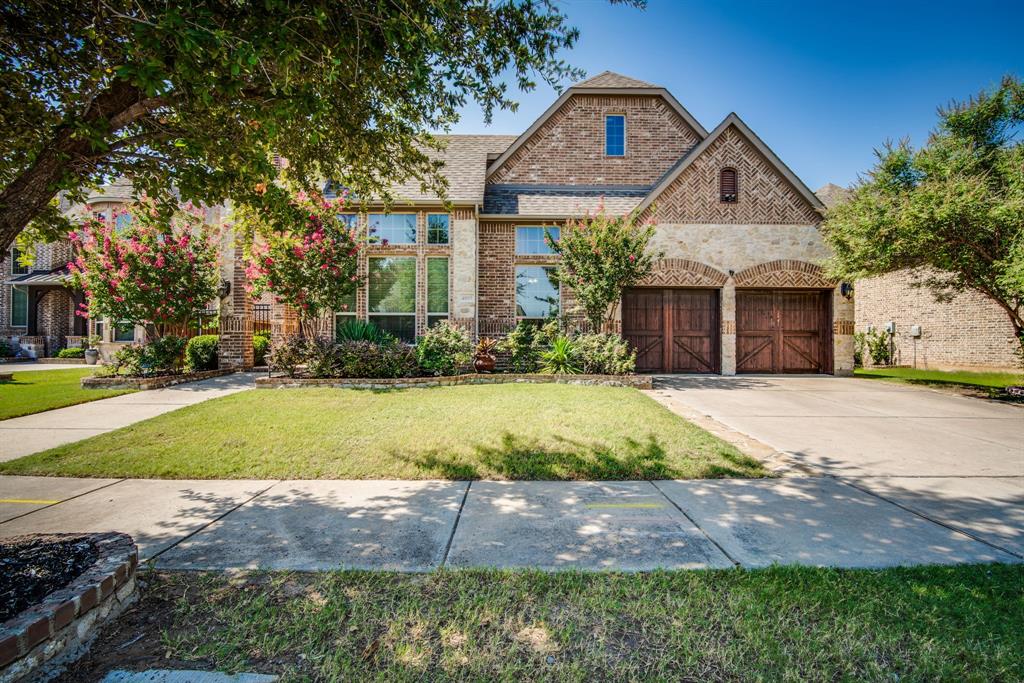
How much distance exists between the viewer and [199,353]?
13039mm

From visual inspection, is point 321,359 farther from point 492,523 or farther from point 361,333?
point 492,523

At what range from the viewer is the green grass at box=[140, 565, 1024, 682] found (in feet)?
6.67

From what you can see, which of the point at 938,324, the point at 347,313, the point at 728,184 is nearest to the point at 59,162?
the point at 347,313

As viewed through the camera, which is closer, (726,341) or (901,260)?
(901,260)

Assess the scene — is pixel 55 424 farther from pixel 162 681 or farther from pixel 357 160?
pixel 162 681

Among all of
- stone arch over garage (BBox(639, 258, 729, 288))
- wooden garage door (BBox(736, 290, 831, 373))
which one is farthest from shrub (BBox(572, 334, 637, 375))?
wooden garage door (BBox(736, 290, 831, 373))

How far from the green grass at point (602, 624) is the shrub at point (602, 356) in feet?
27.2

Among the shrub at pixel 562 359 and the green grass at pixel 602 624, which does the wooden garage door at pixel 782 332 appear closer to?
the shrub at pixel 562 359

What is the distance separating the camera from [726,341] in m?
13.4

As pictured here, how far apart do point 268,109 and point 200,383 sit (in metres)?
10.1

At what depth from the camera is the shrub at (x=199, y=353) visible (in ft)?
42.7

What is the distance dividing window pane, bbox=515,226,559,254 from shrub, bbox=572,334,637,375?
371 cm

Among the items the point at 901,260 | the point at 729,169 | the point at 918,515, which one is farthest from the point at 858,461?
the point at 729,169

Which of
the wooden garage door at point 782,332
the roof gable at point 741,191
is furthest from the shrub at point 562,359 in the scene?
the wooden garage door at point 782,332
